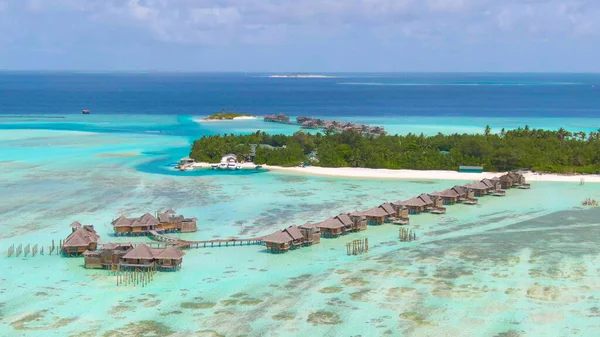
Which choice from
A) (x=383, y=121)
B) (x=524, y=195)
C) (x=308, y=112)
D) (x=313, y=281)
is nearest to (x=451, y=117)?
(x=383, y=121)

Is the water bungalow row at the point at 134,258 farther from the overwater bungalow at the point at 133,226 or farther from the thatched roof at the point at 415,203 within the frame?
the thatched roof at the point at 415,203

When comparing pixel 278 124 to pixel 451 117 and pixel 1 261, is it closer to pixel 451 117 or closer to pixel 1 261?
pixel 451 117

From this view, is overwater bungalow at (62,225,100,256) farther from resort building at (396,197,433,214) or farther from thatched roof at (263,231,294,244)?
resort building at (396,197,433,214)

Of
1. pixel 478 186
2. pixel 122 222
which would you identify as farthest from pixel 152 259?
pixel 478 186

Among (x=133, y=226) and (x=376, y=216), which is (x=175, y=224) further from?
(x=376, y=216)

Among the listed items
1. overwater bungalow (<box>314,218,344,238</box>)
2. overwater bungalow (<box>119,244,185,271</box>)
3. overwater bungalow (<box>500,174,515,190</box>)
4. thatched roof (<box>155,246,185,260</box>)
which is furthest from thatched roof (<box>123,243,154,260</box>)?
A: overwater bungalow (<box>500,174,515,190</box>)

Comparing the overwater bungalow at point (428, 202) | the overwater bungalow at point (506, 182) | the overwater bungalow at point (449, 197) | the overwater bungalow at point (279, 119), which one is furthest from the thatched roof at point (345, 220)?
the overwater bungalow at point (279, 119)

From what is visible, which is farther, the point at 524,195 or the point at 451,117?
the point at 451,117
